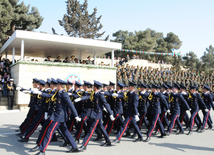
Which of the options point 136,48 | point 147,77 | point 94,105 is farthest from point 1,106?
point 136,48

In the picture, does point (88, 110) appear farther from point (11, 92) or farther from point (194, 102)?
point (11, 92)

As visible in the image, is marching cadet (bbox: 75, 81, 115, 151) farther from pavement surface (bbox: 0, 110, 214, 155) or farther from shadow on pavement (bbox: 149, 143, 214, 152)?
shadow on pavement (bbox: 149, 143, 214, 152)

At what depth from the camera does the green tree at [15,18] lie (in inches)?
932

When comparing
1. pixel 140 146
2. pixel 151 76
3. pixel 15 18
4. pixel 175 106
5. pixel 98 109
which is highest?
pixel 15 18

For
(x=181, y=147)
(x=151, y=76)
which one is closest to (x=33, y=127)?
(x=181, y=147)

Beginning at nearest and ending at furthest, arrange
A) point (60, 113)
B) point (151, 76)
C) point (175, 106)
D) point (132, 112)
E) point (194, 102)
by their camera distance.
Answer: point (60, 113)
point (132, 112)
point (175, 106)
point (194, 102)
point (151, 76)

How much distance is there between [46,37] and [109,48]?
480 cm

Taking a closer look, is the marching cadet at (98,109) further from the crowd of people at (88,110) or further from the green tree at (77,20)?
the green tree at (77,20)

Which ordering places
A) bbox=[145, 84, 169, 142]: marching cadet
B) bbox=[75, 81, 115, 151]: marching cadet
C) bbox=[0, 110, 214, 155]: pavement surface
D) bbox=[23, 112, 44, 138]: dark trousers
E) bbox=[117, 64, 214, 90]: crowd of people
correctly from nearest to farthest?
1. bbox=[0, 110, 214, 155]: pavement surface
2. bbox=[75, 81, 115, 151]: marching cadet
3. bbox=[23, 112, 44, 138]: dark trousers
4. bbox=[145, 84, 169, 142]: marching cadet
5. bbox=[117, 64, 214, 90]: crowd of people

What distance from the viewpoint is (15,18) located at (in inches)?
1034

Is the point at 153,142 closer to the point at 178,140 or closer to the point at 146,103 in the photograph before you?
the point at 178,140

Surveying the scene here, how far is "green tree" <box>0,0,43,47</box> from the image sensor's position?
932 inches

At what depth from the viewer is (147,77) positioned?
21.5 m

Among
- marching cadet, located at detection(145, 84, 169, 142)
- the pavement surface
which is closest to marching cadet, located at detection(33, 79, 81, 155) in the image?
the pavement surface
